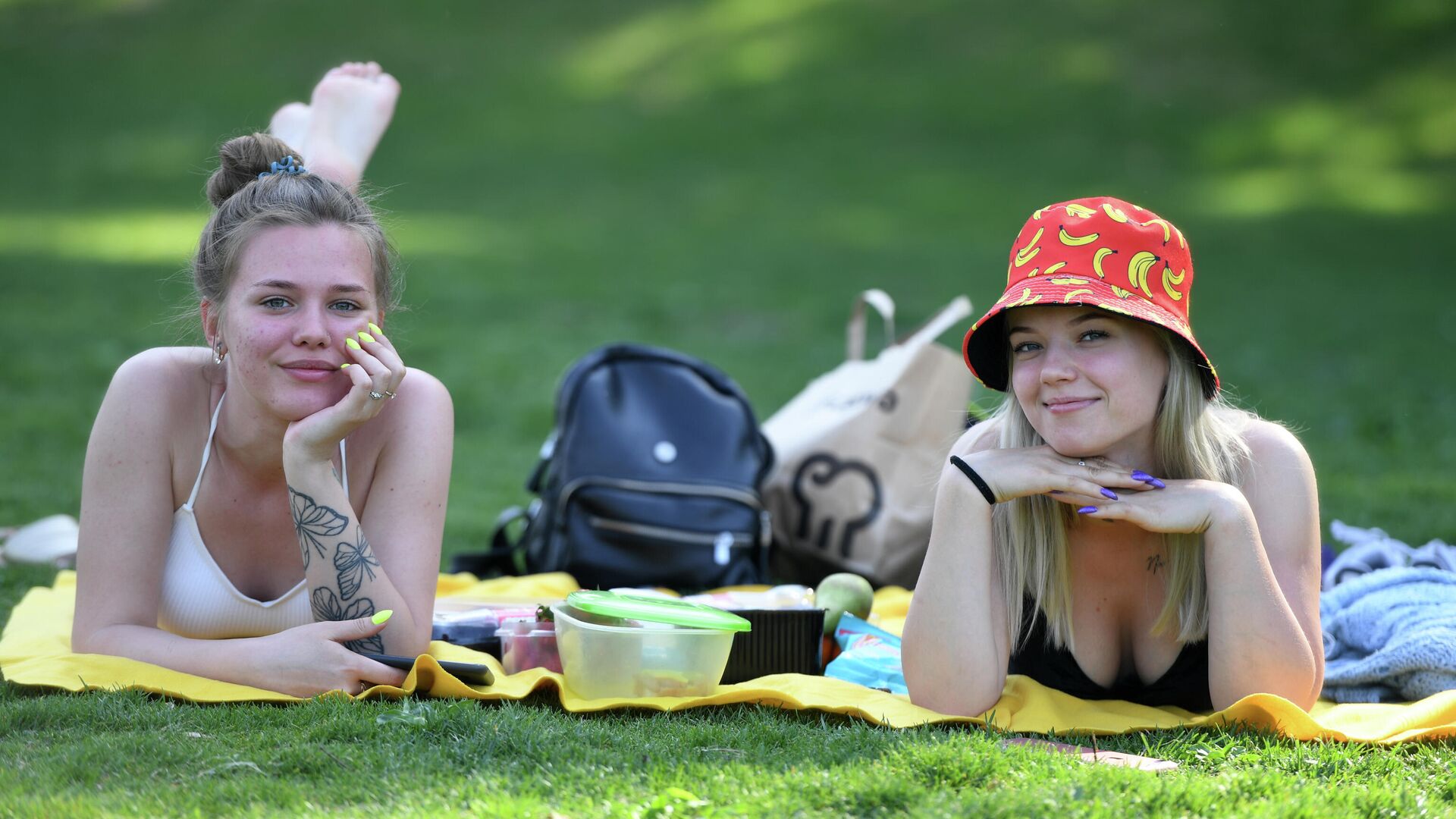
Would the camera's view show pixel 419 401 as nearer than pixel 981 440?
No

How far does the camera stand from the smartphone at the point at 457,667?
11.8 ft

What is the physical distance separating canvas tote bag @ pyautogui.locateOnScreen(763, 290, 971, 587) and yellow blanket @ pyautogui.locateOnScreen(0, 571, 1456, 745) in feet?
6.89

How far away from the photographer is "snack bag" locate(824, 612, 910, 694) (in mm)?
3945

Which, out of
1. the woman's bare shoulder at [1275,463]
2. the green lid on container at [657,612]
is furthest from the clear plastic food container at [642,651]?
the woman's bare shoulder at [1275,463]

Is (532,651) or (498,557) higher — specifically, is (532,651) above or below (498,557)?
below

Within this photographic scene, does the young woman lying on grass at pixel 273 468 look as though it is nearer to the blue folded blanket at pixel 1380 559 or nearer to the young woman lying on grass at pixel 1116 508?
the young woman lying on grass at pixel 1116 508

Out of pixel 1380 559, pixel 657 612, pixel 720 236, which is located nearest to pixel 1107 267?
pixel 657 612

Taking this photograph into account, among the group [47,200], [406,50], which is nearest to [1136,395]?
[47,200]

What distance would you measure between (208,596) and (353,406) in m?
0.78

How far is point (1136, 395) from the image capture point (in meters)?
3.35

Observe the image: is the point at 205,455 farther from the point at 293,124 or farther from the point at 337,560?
the point at 293,124

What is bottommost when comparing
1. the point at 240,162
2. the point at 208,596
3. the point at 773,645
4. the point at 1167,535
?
the point at 773,645

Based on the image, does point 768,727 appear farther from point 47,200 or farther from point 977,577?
point 47,200

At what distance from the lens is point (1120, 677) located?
3.70m
